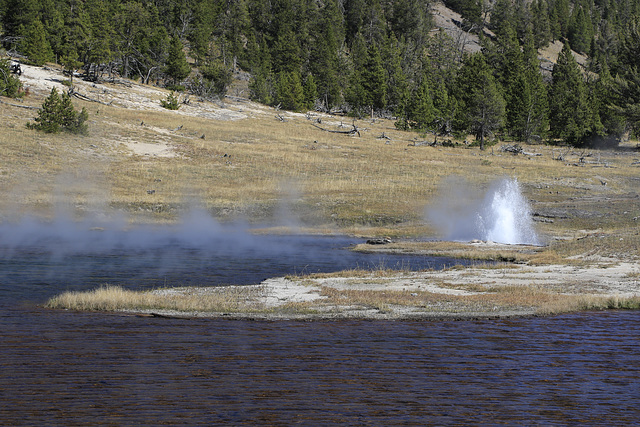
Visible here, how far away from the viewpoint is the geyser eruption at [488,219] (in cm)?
4219

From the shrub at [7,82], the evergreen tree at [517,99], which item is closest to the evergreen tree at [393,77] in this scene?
the evergreen tree at [517,99]

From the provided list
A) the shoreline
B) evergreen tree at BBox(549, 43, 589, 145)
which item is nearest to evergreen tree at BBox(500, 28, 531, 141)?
evergreen tree at BBox(549, 43, 589, 145)

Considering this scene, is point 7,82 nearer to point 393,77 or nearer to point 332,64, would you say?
point 332,64

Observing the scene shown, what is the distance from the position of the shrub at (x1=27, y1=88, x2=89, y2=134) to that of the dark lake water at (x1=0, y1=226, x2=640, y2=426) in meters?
48.7

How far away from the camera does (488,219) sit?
4466cm

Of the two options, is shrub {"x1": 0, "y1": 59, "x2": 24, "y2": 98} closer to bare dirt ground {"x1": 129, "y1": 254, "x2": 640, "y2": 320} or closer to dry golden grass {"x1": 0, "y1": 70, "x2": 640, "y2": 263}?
dry golden grass {"x1": 0, "y1": 70, "x2": 640, "y2": 263}

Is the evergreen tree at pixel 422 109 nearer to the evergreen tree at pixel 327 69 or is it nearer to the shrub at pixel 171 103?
the evergreen tree at pixel 327 69

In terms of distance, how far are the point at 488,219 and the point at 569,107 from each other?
69915mm

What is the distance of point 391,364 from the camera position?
43.4 feet

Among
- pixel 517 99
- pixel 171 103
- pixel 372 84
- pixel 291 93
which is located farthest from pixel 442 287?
pixel 372 84

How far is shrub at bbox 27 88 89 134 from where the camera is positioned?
211 feet

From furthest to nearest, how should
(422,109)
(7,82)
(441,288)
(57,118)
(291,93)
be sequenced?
(291,93), (422,109), (7,82), (57,118), (441,288)

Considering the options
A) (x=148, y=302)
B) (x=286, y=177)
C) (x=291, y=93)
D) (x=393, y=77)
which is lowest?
(x=148, y=302)

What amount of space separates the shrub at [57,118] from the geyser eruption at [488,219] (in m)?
38.4
